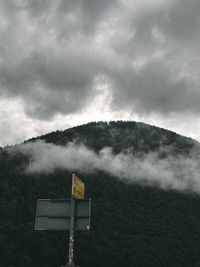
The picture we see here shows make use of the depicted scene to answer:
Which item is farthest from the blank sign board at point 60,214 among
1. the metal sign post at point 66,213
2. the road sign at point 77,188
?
the road sign at point 77,188

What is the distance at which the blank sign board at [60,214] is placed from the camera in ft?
27.0

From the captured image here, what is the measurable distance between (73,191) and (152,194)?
194475 millimetres

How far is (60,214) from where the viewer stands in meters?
8.36

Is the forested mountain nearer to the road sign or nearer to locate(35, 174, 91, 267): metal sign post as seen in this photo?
locate(35, 174, 91, 267): metal sign post

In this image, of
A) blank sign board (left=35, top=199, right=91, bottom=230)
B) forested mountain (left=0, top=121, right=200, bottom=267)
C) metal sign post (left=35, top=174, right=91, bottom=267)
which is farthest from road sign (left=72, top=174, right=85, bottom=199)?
forested mountain (left=0, top=121, right=200, bottom=267)

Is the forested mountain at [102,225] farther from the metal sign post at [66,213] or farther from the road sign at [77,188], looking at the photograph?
the road sign at [77,188]

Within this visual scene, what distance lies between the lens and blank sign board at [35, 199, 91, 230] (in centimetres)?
823

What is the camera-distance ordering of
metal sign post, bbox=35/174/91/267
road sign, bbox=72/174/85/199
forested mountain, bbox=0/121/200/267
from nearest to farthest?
1. road sign, bbox=72/174/85/199
2. metal sign post, bbox=35/174/91/267
3. forested mountain, bbox=0/121/200/267

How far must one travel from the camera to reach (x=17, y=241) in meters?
120

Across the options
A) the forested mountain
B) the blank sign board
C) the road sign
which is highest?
the forested mountain

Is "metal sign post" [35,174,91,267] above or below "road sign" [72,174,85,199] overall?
below

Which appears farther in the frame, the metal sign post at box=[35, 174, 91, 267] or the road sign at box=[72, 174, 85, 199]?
the metal sign post at box=[35, 174, 91, 267]

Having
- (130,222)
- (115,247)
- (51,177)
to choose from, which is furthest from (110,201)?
(115,247)

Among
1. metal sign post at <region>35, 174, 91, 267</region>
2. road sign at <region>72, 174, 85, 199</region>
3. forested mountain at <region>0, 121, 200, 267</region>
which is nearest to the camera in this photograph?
road sign at <region>72, 174, 85, 199</region>
